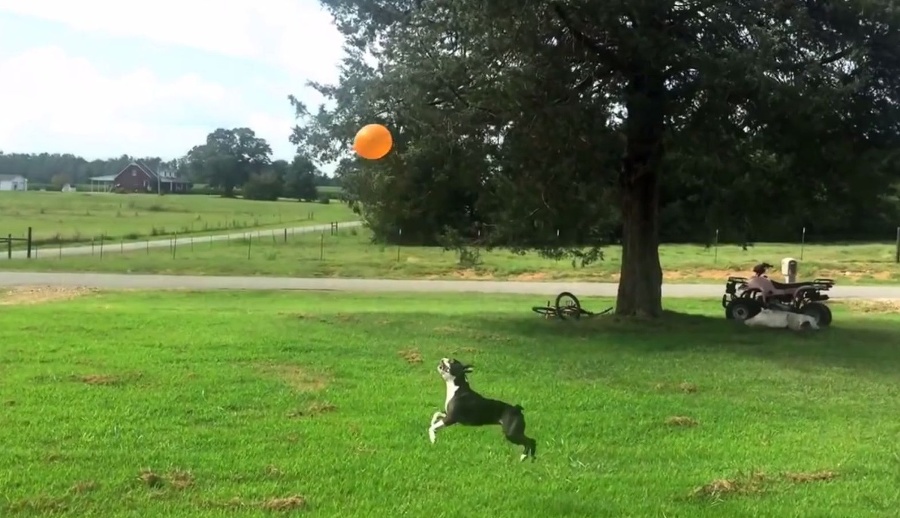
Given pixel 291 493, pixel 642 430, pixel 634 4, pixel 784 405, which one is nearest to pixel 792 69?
pixel 634 4

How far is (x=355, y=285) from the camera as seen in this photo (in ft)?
82.3

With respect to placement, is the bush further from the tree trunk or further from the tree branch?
the tree branch

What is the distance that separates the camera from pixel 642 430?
7.07 metres

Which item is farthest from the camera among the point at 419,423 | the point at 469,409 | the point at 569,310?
the point at 569,310

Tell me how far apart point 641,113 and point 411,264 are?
18.9 meters

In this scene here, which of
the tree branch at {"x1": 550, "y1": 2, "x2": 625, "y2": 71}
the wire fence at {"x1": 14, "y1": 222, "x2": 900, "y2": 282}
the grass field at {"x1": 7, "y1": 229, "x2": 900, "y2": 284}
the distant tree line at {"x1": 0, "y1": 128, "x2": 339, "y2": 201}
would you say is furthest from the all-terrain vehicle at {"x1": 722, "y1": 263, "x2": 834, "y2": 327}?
the distant tree line at {"x1": 0, "y1": 128, "x2": 339, "y2": 201}

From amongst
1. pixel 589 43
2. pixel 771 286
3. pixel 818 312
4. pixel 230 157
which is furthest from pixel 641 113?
pixel 230 157

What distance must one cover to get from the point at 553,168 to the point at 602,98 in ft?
4.02

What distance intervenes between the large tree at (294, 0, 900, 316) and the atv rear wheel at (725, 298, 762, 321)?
115cm

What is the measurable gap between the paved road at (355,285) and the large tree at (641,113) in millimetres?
8384

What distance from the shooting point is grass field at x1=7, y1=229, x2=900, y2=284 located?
94.6 feet

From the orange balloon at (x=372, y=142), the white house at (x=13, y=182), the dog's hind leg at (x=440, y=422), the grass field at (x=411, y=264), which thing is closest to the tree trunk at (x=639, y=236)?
the orange balloon at (x=372, y=142)

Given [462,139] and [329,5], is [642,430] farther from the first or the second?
[329,5]

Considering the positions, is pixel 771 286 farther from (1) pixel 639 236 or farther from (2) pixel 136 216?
(2) pixel 136 216
